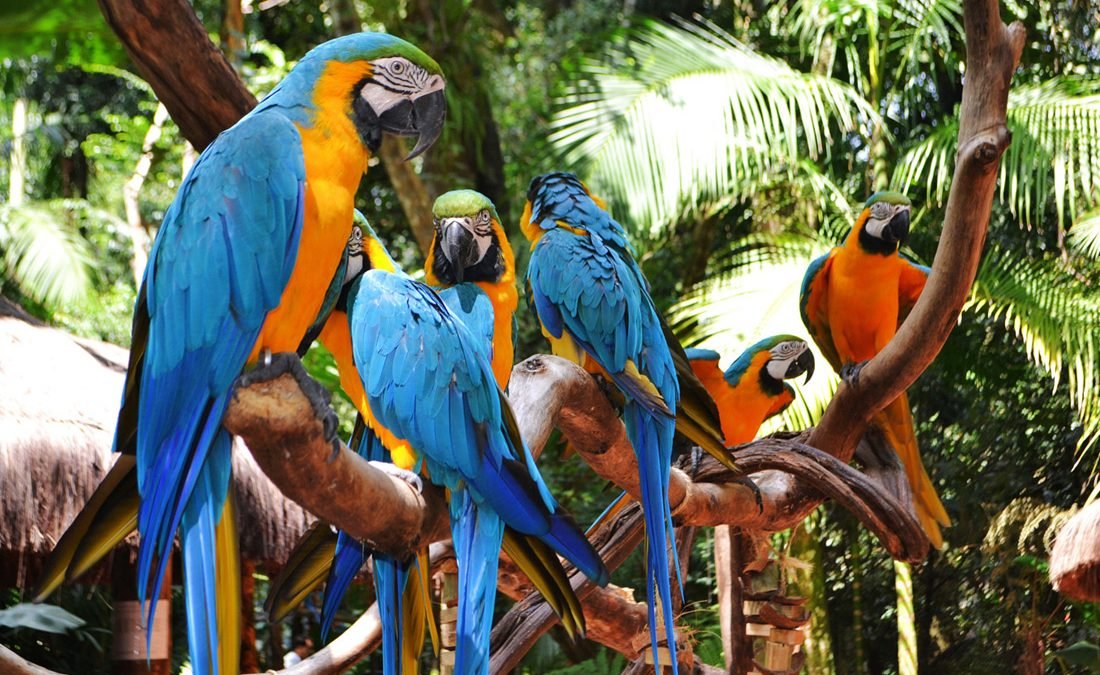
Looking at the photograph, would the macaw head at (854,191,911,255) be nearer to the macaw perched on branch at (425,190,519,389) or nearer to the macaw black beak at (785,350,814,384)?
the macaw black beak at (785,350,814,384)

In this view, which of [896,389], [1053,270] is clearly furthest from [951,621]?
[896,389]

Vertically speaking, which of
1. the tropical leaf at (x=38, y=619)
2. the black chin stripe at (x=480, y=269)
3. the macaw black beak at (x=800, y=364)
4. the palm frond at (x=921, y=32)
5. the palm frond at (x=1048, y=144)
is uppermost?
the palm frond at (x=921, y=32)

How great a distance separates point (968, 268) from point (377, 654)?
4170 millimetres

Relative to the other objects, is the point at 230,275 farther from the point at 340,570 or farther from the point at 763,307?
the point at 763,307

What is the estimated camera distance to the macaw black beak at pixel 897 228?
2.50m

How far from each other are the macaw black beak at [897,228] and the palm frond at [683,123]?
1755mm

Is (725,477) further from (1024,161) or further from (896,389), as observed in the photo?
(1024,161)

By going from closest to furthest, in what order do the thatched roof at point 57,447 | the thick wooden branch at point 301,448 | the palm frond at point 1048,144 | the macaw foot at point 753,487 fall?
1. the thick wooden branch at point 301,448
2. the macaw foot at point 753,487
3. the thatched roof at point 57,447
4. the palm frond at point 1048,144

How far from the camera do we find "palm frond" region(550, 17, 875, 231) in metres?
4.29

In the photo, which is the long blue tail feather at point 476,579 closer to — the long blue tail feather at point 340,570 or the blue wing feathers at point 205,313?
the long blue tail feather at point 340,570

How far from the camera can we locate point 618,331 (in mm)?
1901

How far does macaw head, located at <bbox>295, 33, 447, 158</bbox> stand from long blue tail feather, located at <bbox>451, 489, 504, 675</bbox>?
1.52 feet

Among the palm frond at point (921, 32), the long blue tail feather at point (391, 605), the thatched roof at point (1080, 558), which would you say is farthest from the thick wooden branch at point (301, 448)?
the palm frond at point (921, 32)

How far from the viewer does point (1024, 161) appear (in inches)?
157
